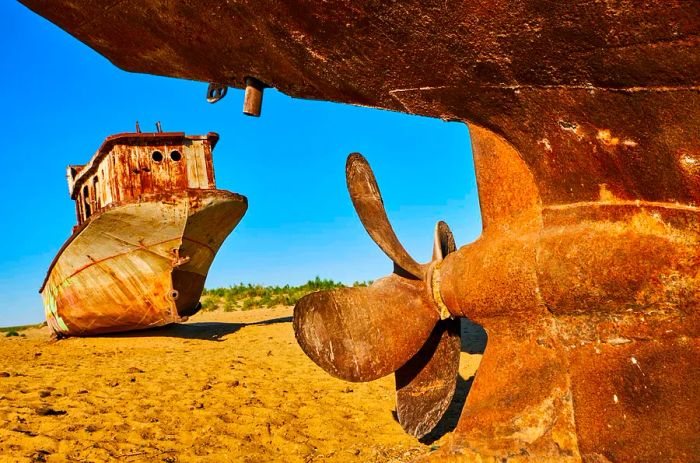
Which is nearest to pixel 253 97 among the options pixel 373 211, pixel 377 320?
pixel 373 211

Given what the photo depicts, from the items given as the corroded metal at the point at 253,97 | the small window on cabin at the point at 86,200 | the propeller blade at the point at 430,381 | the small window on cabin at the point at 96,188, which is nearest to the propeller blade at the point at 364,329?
the propeller blade at the point at 430,381

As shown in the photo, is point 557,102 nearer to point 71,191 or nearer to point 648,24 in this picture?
point 648,24

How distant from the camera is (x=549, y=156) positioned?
2.63 meters

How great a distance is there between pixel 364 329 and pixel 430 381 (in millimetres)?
697

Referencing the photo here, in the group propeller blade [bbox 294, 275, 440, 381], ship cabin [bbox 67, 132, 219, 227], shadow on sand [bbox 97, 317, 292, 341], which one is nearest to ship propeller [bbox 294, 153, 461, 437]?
propeller blade [bbox 294, 275, 440, 381]

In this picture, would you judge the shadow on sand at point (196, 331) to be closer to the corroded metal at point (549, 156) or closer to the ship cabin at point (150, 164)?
the ship cabin at point (150, 164)

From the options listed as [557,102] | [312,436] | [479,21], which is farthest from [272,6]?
[312,436]

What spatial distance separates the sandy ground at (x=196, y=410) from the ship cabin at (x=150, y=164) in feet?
8.49

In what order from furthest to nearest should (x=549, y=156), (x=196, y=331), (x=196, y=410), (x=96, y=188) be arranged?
(x=196, y=331)
(x=96, y=188)
(x=196, y=410)
(x=549, y=156)

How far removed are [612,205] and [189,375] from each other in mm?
5498

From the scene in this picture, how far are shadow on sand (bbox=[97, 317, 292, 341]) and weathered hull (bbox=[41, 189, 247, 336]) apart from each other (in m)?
0.42

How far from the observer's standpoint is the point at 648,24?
69.4 inches

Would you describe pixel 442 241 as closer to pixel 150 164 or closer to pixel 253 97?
pixel 253 97

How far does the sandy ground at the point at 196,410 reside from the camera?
4.44m
